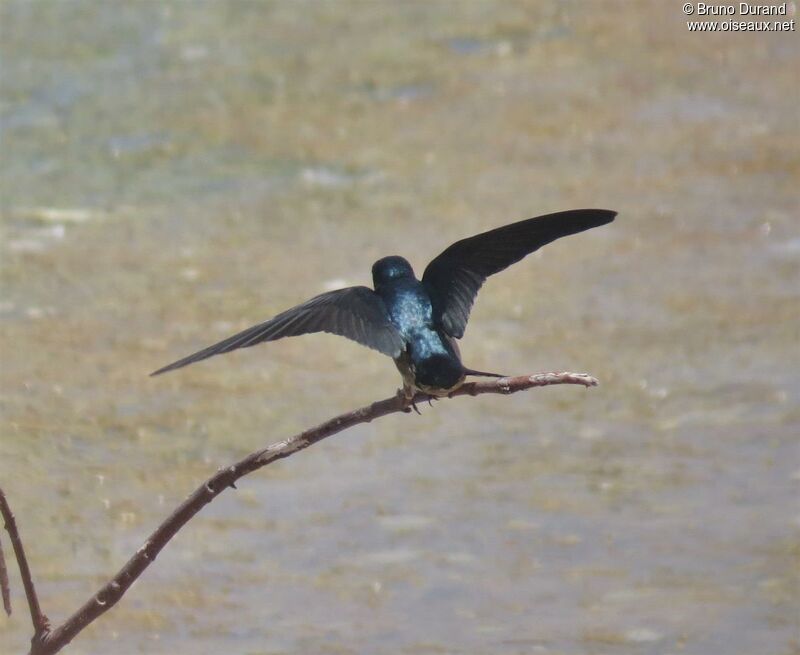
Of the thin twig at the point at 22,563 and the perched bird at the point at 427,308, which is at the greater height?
the perched bird at the point at 427,308

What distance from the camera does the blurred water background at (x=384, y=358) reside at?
3.87 meters

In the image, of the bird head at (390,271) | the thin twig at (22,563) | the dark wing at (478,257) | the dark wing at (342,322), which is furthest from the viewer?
the bird head at (390,271)

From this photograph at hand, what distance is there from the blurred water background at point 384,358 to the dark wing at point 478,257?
4.21 ft

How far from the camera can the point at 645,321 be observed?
5.39m

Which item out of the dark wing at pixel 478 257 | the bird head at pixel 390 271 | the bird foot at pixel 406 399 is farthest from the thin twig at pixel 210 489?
the bird head at pixel 390 271

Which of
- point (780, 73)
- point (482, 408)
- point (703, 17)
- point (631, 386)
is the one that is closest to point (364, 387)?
point (482, 408)

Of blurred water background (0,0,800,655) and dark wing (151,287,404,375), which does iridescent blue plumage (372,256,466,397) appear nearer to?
dark wing (151,287,404,375)

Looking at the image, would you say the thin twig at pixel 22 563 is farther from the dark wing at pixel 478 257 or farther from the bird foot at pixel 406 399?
the dark wing at pixel 478 257

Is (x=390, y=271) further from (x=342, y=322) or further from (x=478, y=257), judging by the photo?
(x=342, y=322)

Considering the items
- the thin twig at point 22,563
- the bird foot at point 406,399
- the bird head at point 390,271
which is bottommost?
the thin twig at point 22,563

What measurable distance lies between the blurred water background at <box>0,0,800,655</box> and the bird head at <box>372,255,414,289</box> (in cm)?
120

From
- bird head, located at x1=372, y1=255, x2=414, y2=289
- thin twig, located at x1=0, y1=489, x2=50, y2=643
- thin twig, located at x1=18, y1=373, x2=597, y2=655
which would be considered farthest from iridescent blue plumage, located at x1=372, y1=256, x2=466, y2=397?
thin twig, located at x1=0, y1=489, x2=50, y2=643

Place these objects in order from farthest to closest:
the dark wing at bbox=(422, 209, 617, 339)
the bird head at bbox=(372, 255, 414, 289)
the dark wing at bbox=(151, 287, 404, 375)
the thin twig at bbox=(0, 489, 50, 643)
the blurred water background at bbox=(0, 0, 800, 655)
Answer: the blurred water background at bbox=(0, 0, 800, 655), the bird head at bbox=(372, 255, 414, 289), the dark wing at bbox=(422, 209, 617, 339), the dark wing at bbox=(151, 287, 404, 375), the thin twig at bbox=(0, 489, 50, 643)

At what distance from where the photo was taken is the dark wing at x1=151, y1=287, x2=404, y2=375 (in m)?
2.21
